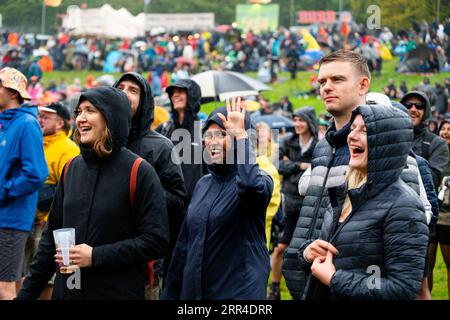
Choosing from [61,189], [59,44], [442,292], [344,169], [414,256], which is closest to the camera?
[414,256]

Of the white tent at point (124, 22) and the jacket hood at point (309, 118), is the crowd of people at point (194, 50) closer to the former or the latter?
the white tent at point (124, 22)

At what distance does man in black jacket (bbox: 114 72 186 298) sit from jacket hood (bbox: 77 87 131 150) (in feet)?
2.93

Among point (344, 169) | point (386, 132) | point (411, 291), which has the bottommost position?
point (411, 291)

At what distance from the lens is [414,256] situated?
11.5ft

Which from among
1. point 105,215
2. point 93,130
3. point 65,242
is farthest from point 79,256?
point 93,130

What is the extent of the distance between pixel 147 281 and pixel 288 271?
824mm

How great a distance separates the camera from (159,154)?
5492mm

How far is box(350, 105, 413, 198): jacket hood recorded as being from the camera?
367 centimetres

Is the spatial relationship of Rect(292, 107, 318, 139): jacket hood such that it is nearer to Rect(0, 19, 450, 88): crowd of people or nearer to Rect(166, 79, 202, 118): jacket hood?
Rect(166, 79, 202, 118): jacket hood

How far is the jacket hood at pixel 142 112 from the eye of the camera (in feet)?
18.4

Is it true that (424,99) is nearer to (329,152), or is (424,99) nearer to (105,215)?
(329,152)

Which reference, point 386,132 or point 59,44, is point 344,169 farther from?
point 59,44

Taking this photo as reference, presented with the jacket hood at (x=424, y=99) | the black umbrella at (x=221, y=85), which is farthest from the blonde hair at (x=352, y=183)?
the black umbrella at (x=221, y=85)
